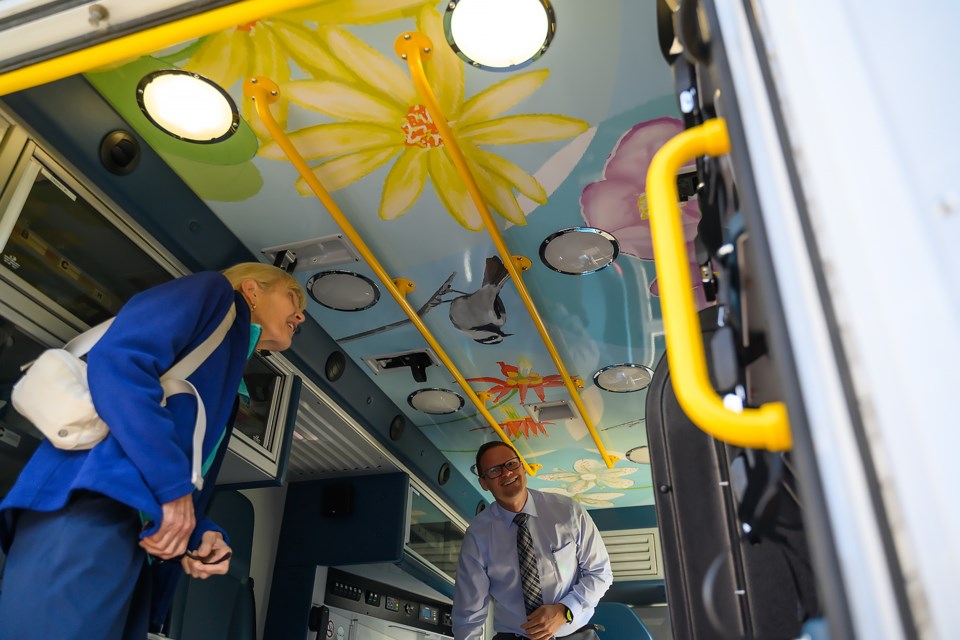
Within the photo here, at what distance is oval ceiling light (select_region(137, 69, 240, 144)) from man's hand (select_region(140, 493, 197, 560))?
4.40 feet

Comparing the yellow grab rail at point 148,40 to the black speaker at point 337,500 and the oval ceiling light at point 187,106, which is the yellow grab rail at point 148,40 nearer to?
the oval ceiling light at point 187,106

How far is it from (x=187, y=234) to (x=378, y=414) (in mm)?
1714

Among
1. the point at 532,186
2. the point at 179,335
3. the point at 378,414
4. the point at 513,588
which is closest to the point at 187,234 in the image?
the point at 179,335

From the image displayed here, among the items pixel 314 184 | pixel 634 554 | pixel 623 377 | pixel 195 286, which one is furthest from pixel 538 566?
pixel 634 554


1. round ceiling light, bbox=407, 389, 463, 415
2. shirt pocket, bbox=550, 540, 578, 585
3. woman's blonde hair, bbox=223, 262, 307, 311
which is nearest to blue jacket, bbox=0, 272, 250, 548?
woman's blonde hair, bbox=223, 262, 307, 311

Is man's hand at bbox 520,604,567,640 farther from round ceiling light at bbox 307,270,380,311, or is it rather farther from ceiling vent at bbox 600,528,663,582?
ceiling vent at bbox 600,528,663,582

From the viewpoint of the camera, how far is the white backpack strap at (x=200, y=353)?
178 centimetres

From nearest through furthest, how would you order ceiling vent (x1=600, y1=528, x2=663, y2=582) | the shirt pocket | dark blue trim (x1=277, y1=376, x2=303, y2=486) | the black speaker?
1. dark blue trim (x1=277, y1=376, x2=303, y2=486)
2. the shirt pocket
3. the black speaker
4. ceiling vent (x1=600, y1=528, x2=663, y2=582)

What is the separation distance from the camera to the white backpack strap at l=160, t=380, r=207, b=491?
169 cm

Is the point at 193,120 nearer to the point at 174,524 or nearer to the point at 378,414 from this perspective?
the point at 174,524

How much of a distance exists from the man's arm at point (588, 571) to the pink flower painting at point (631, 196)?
1.29m

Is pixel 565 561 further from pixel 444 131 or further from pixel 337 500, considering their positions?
pixel 444 131

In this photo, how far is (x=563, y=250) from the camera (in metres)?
2.97

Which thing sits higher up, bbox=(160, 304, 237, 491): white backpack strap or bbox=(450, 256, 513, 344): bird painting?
bbox=(450, 256, 513, 344): bird painting
